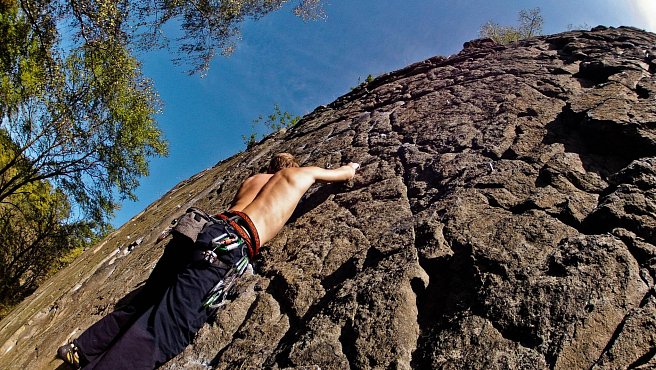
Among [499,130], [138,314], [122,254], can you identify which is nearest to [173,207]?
[122,254]

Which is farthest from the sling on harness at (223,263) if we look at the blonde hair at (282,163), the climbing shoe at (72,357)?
the blonde hair at (282,163)

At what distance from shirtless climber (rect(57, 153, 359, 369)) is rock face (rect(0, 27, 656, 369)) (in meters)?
0.23

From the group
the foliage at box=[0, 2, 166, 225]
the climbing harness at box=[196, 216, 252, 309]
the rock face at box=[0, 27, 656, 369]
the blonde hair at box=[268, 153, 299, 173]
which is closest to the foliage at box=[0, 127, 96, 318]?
the foliage at box=[0, 2, 166, 225]

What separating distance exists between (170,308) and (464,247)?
217 cm

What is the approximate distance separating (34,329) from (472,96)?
6.00 meters

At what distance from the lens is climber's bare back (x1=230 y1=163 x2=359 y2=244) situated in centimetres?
416

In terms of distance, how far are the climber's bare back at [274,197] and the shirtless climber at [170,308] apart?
0.02m

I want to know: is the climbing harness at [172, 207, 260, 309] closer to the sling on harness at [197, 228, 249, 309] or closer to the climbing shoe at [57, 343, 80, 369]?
the sling on harness at [197, 228, 249, 309]

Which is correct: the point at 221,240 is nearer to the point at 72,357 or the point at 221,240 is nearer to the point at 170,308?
the point at 170,308

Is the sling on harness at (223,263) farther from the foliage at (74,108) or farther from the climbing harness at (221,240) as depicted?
the foliage at (74,108)

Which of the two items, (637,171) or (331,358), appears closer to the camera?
(331,358)

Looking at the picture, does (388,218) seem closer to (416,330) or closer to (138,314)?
(416,330)

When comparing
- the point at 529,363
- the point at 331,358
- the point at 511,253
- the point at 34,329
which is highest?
the point at 34,329

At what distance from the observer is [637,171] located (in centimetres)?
334
